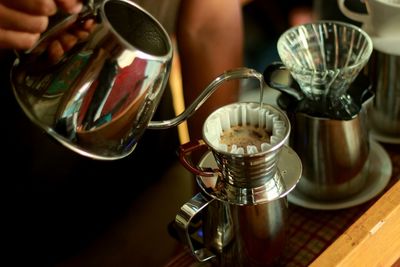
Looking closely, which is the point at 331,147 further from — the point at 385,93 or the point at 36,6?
the point at 36,6

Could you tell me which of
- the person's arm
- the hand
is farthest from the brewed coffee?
the person's arm

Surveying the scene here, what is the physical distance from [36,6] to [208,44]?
1.87 ft

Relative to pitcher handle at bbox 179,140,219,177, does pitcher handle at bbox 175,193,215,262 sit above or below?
below

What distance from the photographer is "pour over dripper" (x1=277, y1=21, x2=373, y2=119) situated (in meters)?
0.76

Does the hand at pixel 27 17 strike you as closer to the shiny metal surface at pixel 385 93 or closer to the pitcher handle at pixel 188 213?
the pitcher handle at pixel 188 213

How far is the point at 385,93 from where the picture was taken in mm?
894

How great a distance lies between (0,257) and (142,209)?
349 mm

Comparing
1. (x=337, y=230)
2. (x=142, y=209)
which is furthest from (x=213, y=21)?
(x=337, y=230)

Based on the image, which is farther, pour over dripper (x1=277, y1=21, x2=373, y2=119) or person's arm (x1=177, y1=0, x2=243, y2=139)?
person's arm (x1=177, y1=0, x2=243, y2=139)

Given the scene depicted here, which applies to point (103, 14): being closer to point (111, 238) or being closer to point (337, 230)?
point (337, 230)

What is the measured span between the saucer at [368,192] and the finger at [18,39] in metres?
0.43

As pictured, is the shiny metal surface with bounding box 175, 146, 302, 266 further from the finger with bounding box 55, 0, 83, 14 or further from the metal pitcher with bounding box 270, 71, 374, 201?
the finger with bounding box 55, 0, 83, 14

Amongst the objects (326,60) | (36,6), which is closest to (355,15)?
(326,60)

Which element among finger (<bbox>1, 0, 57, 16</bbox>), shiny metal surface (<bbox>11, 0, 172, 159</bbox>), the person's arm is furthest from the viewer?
the person's arm
